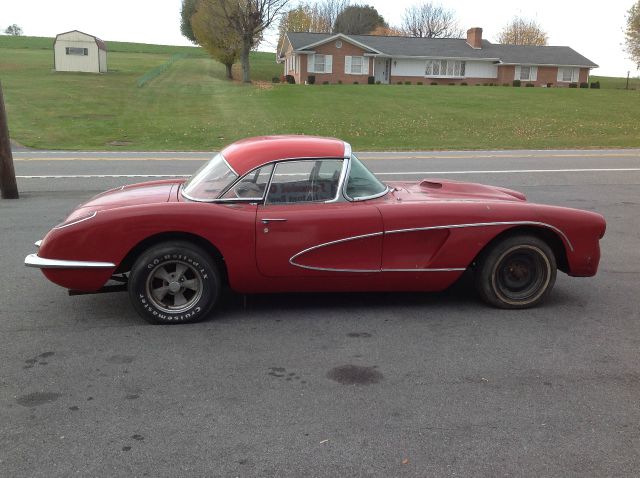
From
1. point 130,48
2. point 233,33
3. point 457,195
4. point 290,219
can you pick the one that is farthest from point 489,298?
point 130,48

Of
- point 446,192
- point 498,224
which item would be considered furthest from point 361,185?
point 498,224

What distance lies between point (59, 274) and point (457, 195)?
10.6 ft

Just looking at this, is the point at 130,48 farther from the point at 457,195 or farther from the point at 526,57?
the point at 457,195

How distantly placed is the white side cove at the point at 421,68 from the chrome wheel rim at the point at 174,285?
5411 centimetres

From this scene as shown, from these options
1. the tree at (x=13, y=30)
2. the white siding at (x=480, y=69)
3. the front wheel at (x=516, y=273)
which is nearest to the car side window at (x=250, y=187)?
the front wheel at (x=516, y=273)

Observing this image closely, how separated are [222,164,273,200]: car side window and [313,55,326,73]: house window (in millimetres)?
50631

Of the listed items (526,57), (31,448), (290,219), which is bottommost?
(31,448)

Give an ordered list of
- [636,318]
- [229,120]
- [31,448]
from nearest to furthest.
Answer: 1. [31,448]
2. [636,318]
3. [229,120]

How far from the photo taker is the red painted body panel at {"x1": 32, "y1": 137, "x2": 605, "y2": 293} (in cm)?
453

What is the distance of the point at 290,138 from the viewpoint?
5.27m

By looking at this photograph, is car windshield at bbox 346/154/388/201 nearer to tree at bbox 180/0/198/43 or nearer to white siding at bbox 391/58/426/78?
white siding at bbox 391/58/426/78

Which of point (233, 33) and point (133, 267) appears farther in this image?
point (233, 33)

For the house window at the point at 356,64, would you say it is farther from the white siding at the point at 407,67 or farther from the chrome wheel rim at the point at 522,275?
the chrome wheel rim at the point at 522,275

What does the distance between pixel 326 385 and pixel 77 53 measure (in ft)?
174
